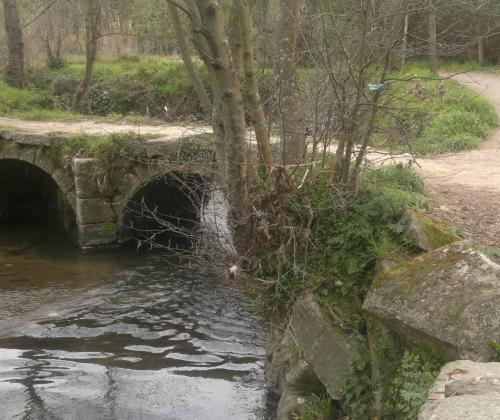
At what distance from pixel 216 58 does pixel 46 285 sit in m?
5.31

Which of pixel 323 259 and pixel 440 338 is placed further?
Result: pixel 323 259

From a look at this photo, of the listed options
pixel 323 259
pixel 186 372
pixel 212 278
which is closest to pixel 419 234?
pixel 323 259

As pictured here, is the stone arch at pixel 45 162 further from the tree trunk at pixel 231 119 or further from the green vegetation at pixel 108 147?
the tree trunk at pixel 231 119

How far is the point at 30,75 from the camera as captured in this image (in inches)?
805

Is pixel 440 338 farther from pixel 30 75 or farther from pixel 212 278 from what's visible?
pixel 30 75

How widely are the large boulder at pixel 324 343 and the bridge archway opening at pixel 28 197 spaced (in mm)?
8549

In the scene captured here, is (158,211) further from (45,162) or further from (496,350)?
(496,350)

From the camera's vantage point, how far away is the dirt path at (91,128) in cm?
1172

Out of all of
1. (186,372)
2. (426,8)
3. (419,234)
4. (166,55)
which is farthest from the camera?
(166,55)

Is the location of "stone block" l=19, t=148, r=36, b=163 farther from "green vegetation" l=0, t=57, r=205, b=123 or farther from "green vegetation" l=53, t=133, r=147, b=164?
"green vegetation" l=0, t=57, r=205, b=123

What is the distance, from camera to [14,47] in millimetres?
18812

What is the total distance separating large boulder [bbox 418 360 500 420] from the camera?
280 centimetres

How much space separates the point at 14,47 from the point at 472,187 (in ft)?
48.3

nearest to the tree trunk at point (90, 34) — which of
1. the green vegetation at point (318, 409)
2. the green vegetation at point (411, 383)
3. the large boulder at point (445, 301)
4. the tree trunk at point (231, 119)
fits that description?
the tree trunk at point (231, 119)
